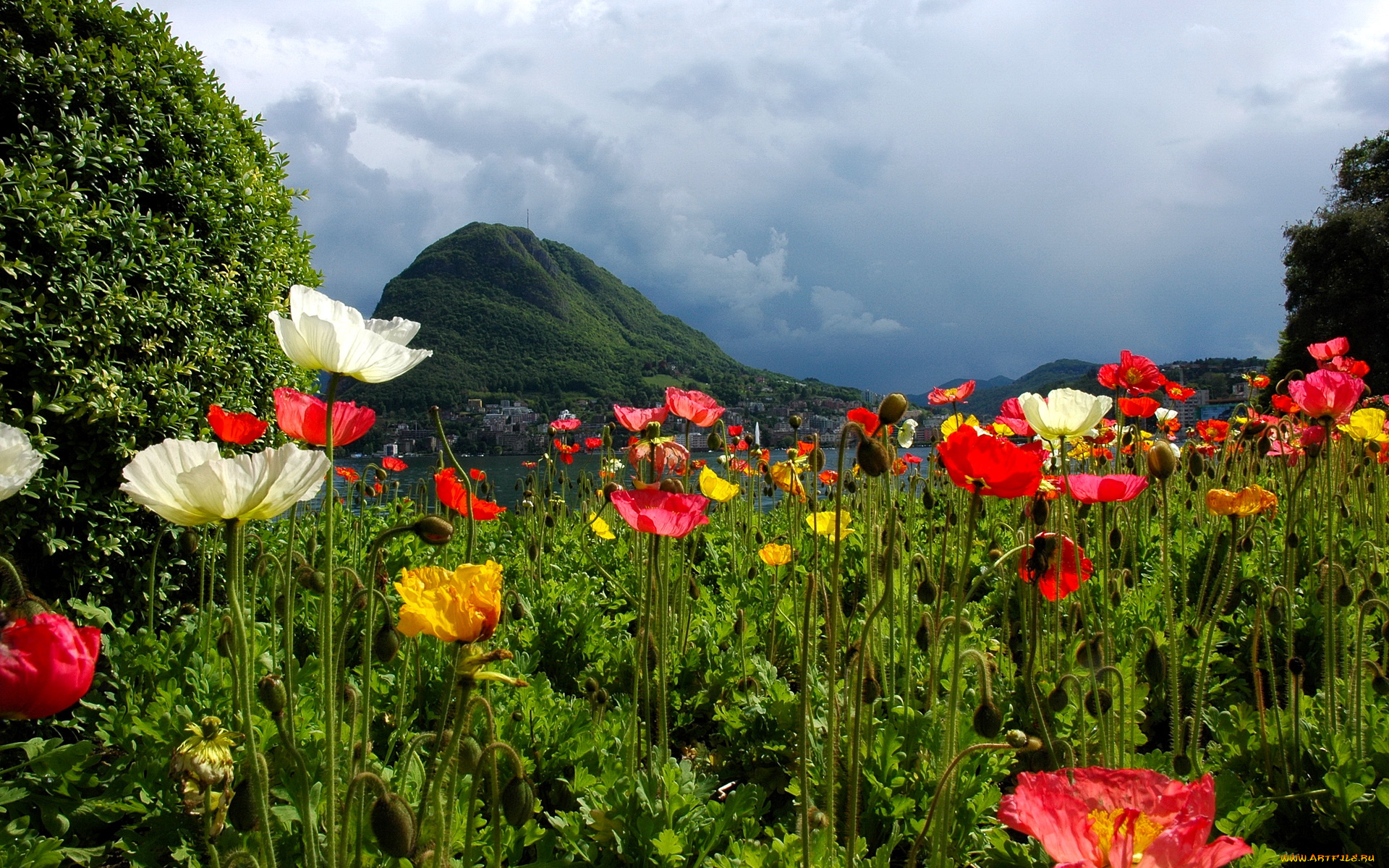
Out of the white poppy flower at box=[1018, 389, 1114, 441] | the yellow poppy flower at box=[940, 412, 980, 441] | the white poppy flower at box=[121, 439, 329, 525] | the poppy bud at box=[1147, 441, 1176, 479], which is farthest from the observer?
the yellow poppy flower at box=[940, 412, 980, 441]

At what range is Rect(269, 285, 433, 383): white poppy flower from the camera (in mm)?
1263

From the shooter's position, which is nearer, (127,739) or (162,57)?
(127,739)

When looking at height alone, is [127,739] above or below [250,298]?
below

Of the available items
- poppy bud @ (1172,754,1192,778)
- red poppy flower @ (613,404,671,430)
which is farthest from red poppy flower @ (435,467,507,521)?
poppy bud @ (1172,754,1192,778)

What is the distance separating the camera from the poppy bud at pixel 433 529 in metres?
1.09

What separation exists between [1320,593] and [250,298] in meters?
4.53

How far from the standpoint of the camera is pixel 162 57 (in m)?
2.85

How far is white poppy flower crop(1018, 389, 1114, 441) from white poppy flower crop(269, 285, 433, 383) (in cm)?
159

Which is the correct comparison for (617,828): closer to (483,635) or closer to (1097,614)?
(483,635)

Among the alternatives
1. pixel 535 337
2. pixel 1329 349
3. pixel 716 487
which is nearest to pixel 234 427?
pixel 716 487

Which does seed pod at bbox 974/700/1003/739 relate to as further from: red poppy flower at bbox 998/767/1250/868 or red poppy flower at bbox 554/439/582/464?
red poppy flower at bbox 554/439/582/464

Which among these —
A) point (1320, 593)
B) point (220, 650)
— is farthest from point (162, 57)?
point (1320, 593)

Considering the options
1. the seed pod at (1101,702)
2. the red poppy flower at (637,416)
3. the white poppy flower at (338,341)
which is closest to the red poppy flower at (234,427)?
the white poppy flower at (338,341)

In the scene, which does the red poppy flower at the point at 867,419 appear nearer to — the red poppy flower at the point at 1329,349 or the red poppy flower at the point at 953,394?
the red poppy flower at the point at 953,394
